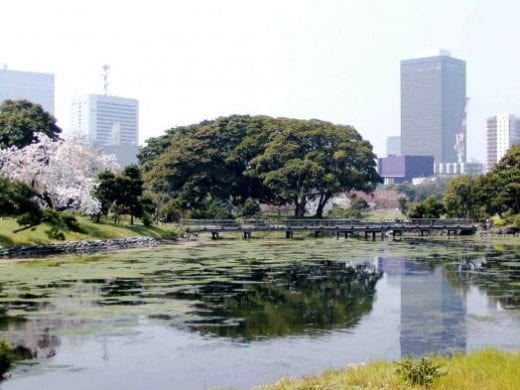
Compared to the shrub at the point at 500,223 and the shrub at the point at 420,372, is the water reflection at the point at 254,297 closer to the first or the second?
the shrub at the point at 420,372

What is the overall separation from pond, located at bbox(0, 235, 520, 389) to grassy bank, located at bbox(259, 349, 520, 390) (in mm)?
2161

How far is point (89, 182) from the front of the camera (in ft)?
194

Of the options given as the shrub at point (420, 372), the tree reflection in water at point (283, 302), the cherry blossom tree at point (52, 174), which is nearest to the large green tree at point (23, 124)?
the cherry blossom tree at point (52, 174)

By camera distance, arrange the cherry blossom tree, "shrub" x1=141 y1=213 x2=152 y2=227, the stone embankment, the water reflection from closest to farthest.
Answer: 1. the water reflection
2. the stone embankment
3. the cherry blossom tree
4. "shrub" x1=141 y1=213 x2=152 y2=227

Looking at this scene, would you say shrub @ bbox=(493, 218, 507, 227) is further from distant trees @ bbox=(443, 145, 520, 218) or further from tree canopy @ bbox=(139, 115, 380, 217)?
tree canopy @ bbox=(139, 115, 380, 217)

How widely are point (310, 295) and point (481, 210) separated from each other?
6070 cm

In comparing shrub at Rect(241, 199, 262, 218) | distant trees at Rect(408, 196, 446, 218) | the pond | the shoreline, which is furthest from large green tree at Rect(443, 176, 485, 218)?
the pond

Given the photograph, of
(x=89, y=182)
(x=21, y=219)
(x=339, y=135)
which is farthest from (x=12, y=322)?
(x=339, y=135)

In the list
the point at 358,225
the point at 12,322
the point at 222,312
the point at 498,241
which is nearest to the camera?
the point at 12,322

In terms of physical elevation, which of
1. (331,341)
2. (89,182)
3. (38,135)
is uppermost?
(38,135)

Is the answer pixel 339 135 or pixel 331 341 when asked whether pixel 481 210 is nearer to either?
pixel 339 135

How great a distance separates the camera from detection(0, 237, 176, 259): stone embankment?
43.4 metres

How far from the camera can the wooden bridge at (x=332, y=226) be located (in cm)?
7019

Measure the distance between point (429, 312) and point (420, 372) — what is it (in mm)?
13067
